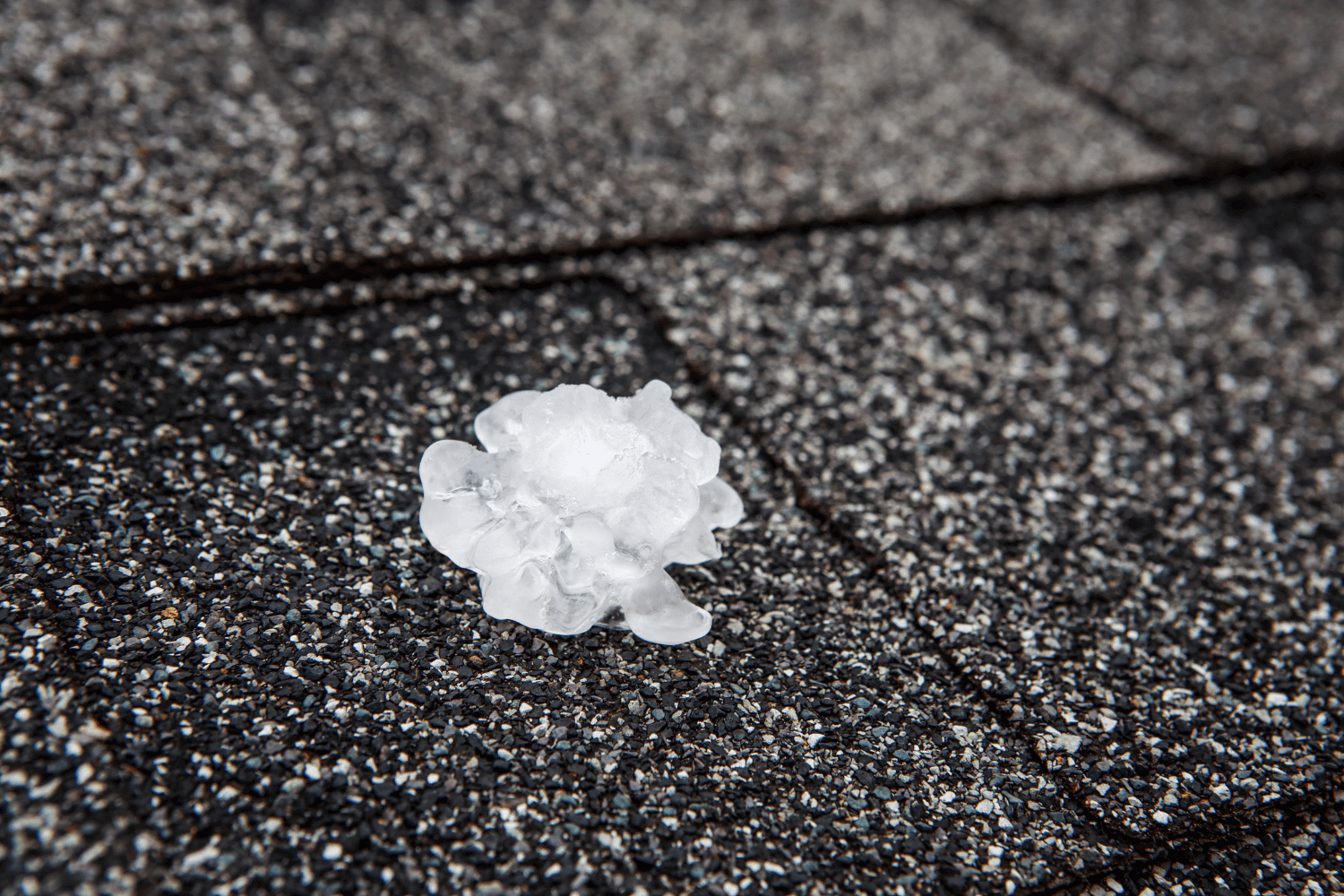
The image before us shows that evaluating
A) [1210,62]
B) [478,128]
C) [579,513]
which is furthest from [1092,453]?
[1210,62]

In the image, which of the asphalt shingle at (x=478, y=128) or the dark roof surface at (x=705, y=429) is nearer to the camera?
the dark roof surface at (x=705, y=429)

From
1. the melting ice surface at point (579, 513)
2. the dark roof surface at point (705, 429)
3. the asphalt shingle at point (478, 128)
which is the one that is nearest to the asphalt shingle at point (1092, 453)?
the dark roof surface at point (705, 429)

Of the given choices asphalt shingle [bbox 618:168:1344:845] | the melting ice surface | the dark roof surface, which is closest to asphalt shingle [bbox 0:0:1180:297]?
the dark roof surface

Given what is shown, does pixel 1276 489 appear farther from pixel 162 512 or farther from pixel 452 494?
pixel 162 512

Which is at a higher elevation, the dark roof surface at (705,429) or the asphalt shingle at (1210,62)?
the asphalt shingle at (1210,62)

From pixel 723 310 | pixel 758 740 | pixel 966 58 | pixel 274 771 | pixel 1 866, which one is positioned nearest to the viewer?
pixel 1 866

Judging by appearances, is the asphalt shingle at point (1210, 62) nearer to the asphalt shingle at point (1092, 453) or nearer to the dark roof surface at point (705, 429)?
the dark roof surface at point (705, 429)

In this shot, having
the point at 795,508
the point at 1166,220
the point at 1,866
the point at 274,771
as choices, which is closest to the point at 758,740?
the point at 795,508
